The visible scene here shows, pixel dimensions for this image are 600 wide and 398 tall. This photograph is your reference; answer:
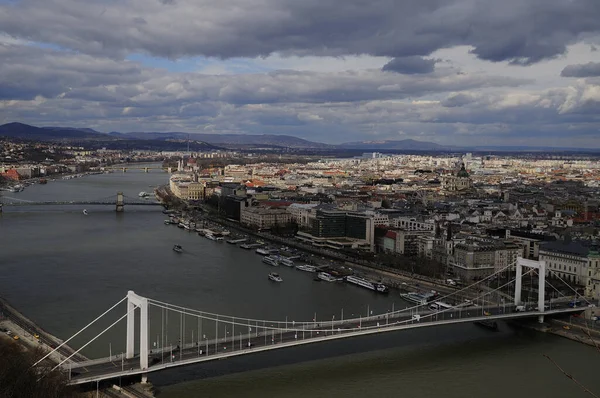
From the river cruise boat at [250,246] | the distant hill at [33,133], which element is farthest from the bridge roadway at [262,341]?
the distant hill at [33,133]

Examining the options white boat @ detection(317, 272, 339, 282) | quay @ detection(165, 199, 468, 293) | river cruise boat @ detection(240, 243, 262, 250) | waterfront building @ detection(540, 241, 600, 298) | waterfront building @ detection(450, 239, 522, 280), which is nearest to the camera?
waterfront building @ detection(540, 241, 600, 298)

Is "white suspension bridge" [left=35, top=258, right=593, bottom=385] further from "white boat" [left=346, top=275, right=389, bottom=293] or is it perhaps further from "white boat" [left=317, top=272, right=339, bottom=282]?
"white boat" [left=317, top=272, right=339, bottom=282]

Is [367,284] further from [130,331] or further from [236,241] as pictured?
[236,241]

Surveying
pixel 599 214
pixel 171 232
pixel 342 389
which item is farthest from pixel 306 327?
pixel 599 214

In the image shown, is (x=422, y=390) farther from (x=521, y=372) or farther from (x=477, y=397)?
→ (x=521, y=372)

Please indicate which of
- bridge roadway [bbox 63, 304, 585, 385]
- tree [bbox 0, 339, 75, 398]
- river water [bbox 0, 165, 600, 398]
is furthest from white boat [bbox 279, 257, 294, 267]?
tree [bbox 0, 339, 75, 398]

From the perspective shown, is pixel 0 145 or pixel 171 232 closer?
pixel 171 232
